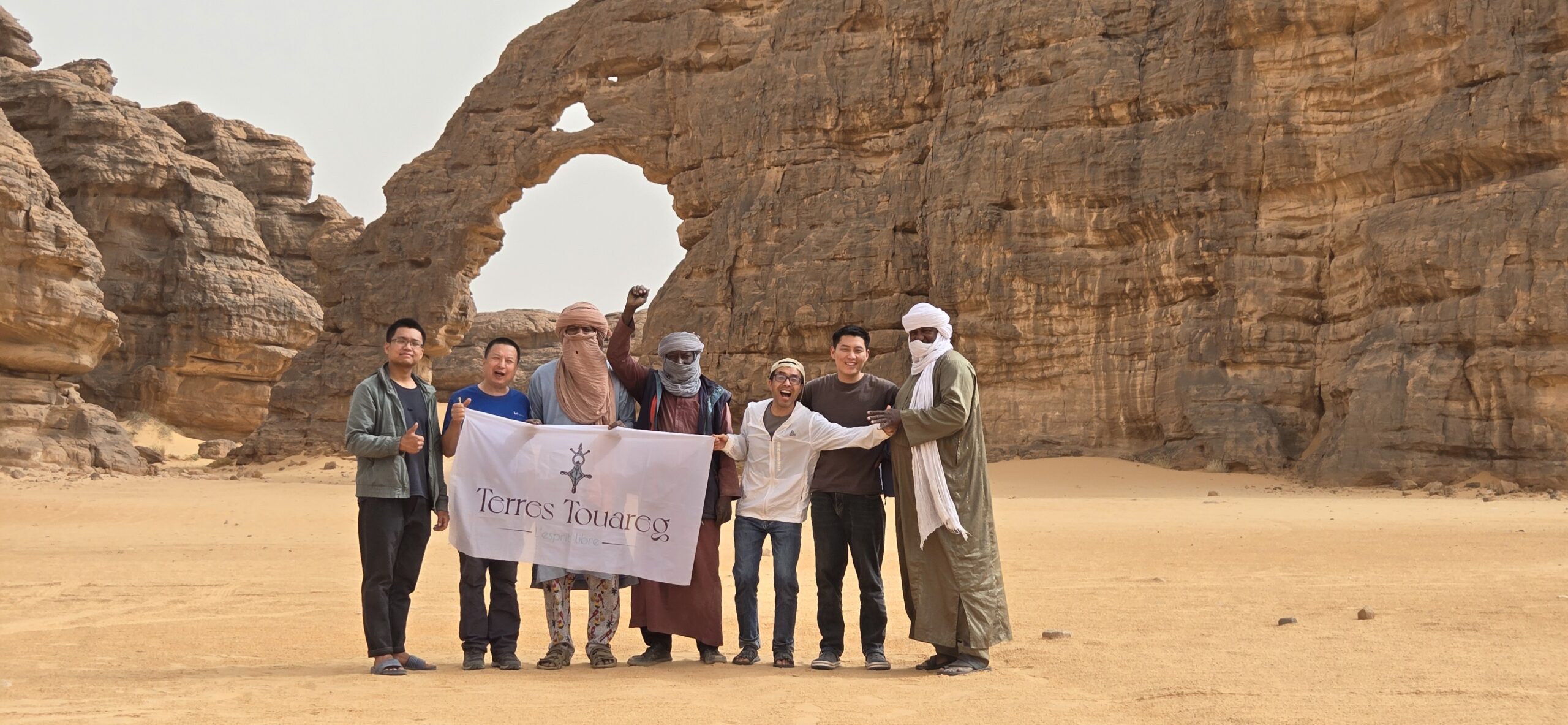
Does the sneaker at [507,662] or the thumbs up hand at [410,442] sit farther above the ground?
the thumbs up hand at [410,442]

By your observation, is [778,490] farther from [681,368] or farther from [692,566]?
[681,368]

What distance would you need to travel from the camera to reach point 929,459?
5.90 m

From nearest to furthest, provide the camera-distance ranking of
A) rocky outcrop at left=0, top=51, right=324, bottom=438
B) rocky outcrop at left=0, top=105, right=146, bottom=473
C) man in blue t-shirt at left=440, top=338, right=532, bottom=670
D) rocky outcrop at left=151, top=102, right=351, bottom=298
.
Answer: man in blue t-shirt at left=440, top=338, right=532, bottom=670 → rocky outcrop at left=0, top=105, right=146, bottom=473 → rocky outcrop at left=0, top=51, right=324, bottom=438 → rocky outcrop at left=151, top=102, right=351, bottom=298

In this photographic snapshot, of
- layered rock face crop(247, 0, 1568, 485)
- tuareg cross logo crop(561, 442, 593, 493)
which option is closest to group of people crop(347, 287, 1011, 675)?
tuareg cross logo crop(561, 442, 593, 493)

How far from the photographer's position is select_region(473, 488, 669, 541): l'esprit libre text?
6320mm

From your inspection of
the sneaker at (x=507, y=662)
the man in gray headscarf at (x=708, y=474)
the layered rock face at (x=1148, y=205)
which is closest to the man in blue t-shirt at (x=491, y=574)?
the sneaker at (x=507, y=662)

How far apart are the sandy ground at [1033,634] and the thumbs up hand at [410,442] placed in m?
1.01

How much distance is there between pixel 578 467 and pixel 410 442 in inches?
32.6

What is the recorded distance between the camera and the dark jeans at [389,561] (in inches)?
231

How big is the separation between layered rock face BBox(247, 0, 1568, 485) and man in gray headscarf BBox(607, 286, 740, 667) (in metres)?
11.5

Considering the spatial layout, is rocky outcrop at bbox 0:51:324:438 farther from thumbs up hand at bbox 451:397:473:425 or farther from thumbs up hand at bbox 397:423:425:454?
thumbs up hand at bbox 397:423:425:454

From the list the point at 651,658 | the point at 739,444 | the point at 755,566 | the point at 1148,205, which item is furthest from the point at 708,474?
the point at 1148,205

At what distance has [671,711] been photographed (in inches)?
189

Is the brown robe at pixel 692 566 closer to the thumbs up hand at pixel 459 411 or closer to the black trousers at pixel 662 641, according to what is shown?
the black trousers at pixel 662 641
